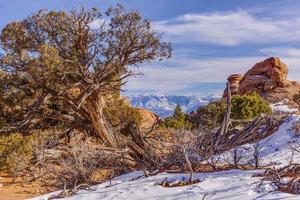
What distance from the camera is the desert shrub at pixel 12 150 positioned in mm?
15688

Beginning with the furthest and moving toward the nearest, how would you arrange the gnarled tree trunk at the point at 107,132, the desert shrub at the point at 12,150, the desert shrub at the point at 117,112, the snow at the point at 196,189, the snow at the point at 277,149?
the desert shrub at the point at 117,112 < the desert shrub at the point at 12,150 < the gnarled tree trunk at the point at 107,132 < the snow at the point at 277,149 < the snow at the point at 196,189

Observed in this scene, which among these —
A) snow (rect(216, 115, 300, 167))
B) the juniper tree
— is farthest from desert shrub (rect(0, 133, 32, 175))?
snow (rect(216, 115, 300, 167))

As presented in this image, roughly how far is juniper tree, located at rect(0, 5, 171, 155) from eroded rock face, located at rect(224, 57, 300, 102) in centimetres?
2779

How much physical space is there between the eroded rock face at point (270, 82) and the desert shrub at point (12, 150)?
1187 inches

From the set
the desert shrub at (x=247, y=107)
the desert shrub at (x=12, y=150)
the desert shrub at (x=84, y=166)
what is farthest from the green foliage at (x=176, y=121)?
the desert shrub at (x=84, y=166)

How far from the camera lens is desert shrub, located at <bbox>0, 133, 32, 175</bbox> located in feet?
51.5

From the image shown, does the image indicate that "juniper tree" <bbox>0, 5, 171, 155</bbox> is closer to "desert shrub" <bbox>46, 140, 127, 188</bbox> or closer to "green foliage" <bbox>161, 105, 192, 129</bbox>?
"desert shrub" <bbox>46, 140, 127, 188</bbox>

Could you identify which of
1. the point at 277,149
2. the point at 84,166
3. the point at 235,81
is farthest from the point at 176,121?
the point at 235,81

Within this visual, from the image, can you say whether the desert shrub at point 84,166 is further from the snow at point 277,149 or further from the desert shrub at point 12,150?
the desert shrub at point 12,150

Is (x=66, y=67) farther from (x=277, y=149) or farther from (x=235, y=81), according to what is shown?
(x=235, y=81)

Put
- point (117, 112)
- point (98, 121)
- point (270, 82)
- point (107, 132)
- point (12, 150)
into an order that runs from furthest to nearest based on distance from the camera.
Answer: point (270, 82)
point (117, 112)
point (98, 121)
point (107, 132)
point (12, 150)

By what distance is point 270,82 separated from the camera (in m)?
45.3

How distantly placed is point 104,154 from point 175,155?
6.89ft

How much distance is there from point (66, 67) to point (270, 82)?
32483 millimetres
